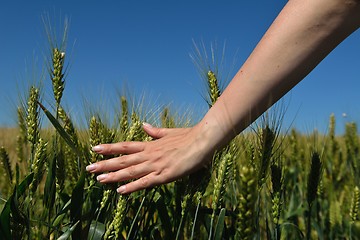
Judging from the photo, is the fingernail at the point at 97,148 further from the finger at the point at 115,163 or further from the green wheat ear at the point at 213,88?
the green wheat ear at the point at 213,88

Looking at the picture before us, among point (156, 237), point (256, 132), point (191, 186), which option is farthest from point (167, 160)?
point (156, 237)

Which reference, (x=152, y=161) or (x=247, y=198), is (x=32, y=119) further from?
(x=247, y=198)

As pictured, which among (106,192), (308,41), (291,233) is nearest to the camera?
(308,41)

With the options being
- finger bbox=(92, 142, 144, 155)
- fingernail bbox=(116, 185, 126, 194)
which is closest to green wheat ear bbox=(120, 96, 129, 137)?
finger bbox=(92, 142, 144, 155)

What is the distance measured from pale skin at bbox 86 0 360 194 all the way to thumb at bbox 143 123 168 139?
0.65 ft

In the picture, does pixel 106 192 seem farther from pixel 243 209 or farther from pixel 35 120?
pixel 243 209

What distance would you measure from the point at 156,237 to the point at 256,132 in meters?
0.46

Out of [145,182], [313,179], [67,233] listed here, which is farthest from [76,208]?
[313,179]

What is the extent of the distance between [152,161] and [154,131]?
21cm

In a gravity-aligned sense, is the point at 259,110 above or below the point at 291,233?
above

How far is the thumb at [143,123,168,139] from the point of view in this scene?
1.40m

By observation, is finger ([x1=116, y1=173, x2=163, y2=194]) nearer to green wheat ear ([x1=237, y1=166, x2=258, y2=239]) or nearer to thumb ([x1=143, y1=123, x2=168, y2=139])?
thumb ([x1=143, y1=123, x2=168, y2=139])

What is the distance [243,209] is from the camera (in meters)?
0.78

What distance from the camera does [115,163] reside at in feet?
3.94
